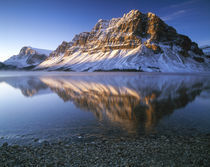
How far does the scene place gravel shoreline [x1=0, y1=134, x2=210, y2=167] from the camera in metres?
5.77

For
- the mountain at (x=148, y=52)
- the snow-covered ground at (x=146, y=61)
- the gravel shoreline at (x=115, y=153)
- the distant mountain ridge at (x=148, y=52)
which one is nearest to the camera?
the gravel shoreline at (x=115, y=153)

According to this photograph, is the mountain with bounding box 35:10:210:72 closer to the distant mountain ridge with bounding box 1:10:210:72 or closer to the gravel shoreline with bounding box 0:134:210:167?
the distant mountain ridge with bounding box 1:10:210:72

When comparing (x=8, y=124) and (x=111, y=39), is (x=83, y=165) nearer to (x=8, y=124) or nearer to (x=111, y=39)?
(x=8, y=124)

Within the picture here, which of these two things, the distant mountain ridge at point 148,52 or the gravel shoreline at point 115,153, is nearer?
the gravel shoreline at point 115,153

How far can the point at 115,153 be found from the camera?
20.9 ft

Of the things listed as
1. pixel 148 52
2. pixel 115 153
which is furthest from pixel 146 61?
pixel 115 153

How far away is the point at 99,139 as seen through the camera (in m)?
7.79

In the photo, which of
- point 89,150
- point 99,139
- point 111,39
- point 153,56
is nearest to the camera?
point 89,150

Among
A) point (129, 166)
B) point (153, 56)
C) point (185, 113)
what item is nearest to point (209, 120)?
point (185, 113)

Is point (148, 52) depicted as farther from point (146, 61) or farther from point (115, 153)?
point (115, 153)

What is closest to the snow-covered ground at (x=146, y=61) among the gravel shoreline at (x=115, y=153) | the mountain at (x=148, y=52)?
the mountain at (x=148, y=52)

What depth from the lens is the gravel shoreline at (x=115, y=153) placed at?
577cm

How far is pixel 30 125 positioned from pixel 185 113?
12.7m

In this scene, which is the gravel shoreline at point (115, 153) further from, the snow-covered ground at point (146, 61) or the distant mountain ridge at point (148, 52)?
the snow-covered ground at point (146, 61)
